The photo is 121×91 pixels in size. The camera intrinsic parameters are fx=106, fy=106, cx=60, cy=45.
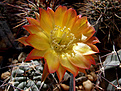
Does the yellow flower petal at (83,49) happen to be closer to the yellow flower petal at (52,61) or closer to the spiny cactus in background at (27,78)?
the yellow flower petal at (52,61)

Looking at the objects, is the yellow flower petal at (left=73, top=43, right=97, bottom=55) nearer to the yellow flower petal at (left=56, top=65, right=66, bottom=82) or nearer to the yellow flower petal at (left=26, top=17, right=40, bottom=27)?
the yellow flower petal at (left=56, top=65, right=66, bottom=82)

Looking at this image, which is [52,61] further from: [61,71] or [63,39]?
[63,39]

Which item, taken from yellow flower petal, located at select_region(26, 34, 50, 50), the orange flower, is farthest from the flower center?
yellow flower petal, located at select_region(26, 34, 50, 50)

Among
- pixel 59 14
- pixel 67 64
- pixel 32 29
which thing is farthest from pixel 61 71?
pixel 59 14

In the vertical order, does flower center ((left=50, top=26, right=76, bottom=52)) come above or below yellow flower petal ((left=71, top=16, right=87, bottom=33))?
below

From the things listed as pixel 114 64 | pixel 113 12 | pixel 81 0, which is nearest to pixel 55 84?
pixel 114 64

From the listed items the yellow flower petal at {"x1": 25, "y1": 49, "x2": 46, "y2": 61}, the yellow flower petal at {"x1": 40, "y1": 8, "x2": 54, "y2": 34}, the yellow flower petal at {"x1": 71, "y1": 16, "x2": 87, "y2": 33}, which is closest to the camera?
the yellow flower petal at {"x1": 25, "y1": 49, "x2": 46, "y2": 61}

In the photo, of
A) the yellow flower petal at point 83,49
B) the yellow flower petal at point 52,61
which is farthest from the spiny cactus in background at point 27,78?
the yellow flower petal at point 83,49
